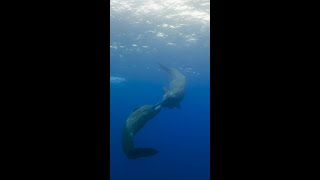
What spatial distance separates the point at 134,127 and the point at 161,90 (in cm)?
3249

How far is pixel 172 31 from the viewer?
2178cm

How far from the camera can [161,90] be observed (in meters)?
44.8

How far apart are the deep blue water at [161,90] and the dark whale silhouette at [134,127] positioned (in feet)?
5.20

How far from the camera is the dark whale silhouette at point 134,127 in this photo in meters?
9.95

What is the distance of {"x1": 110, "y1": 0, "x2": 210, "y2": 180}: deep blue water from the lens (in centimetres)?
2434

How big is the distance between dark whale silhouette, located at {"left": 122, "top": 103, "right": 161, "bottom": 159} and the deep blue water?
1584 mm
